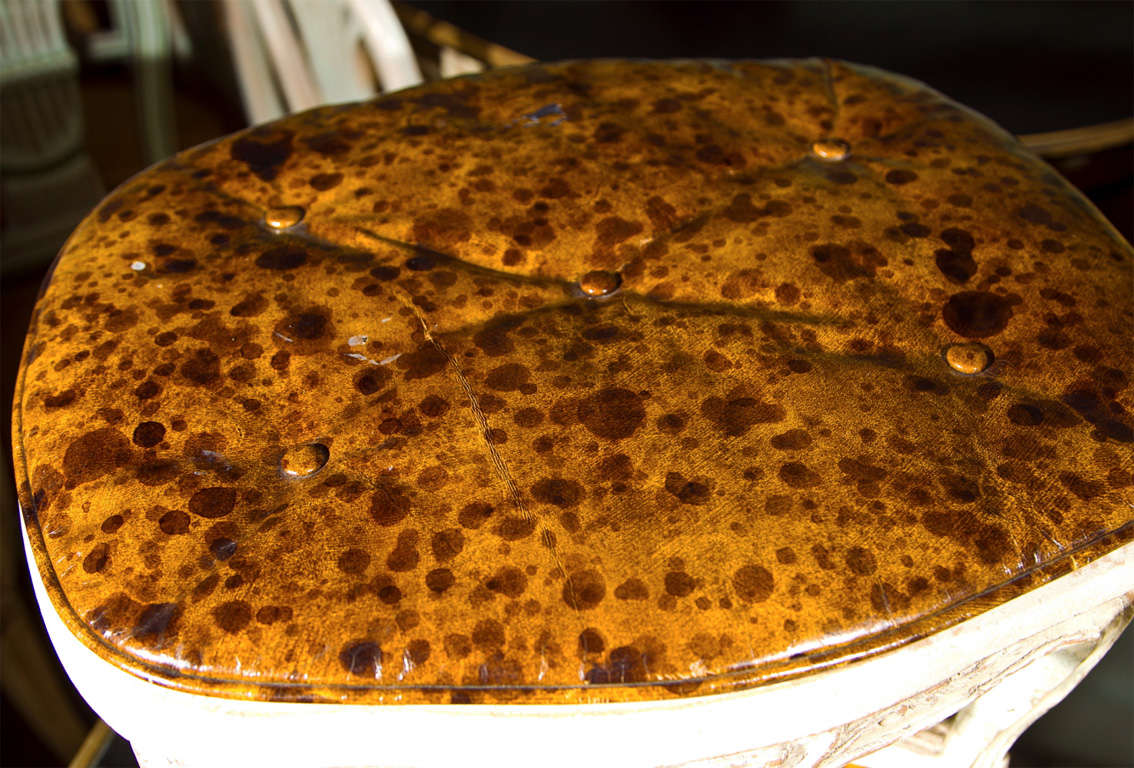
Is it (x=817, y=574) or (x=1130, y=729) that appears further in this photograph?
(x=1130, y=729)

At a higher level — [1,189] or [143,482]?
[143,482]

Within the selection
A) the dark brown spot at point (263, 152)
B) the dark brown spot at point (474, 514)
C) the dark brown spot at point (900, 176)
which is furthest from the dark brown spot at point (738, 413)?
the dark brown spot at point (263, 152)

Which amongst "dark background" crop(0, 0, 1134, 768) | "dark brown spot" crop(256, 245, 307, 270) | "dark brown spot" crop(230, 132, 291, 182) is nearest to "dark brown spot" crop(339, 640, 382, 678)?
"dark brown spot" crop(256, 245, 307, 270)

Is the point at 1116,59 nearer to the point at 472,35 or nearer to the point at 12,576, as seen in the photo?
the point at 472,35

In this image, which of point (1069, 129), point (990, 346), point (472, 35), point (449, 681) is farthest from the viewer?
point (472, 35)

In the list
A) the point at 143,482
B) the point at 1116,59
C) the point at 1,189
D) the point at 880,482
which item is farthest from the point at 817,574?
the point at 1,189

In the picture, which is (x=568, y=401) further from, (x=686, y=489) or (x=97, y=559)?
(x=97, y=559)

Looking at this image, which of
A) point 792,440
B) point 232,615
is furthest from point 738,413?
point 232,615
